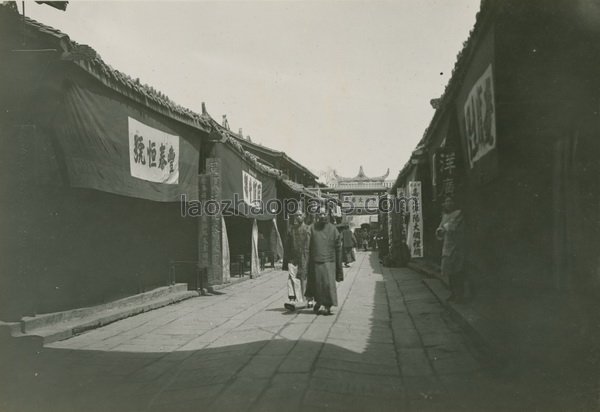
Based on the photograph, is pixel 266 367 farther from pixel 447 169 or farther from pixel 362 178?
pixel 362 178

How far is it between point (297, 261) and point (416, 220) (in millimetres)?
6057

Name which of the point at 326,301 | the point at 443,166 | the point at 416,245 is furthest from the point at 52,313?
the point at 416,245

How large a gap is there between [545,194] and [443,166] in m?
2.28

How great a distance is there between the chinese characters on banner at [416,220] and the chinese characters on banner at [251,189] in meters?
5.01

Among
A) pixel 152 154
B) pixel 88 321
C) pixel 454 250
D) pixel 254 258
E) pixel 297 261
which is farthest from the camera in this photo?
pixel 254 258

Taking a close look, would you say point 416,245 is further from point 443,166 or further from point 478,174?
point 478,174

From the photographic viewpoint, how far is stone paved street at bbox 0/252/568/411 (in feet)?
14.9

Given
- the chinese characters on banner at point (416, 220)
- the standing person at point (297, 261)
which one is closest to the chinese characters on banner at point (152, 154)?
the standing person at point (297, 261)

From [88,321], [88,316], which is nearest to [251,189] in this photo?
[88,316]

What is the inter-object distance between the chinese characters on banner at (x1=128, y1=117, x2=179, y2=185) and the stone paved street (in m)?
2.60

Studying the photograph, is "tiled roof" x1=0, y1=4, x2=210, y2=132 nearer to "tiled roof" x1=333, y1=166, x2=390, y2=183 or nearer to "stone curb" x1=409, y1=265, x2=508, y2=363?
"stone curb" x1=409, y1=265, x2=508, y2=363

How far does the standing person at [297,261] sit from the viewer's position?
1055cm

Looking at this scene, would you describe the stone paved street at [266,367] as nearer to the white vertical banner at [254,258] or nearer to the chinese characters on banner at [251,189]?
the chinese characters on banner at [251,189]

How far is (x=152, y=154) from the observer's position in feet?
32.1
